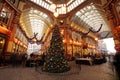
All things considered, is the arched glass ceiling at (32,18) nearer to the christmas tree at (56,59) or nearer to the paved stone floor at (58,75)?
the christmas tree at (56,59)

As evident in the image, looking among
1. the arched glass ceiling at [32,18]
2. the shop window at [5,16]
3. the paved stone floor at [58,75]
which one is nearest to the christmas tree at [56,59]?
the paved stone floor at [58,75]

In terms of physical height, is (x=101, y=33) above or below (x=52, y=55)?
above

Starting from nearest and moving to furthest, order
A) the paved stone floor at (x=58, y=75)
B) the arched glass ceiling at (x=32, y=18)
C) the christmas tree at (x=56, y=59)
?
1. the paved stone floor at (x=58, y=75)
2. the christmas tree at (x=56, y=59)
3. the arched glass ceiling at (x=32, y=18)

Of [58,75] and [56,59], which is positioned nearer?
[58,75]

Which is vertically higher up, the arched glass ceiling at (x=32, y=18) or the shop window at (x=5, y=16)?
the arched glass ceiling at (x=32, y=18)

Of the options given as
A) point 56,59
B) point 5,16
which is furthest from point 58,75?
point 5,16

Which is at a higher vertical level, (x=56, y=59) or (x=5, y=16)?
(x=5, y=16)

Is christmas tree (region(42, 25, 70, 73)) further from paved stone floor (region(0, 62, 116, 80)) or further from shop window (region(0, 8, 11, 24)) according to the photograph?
shop window (region(0, 8, 11, 24))

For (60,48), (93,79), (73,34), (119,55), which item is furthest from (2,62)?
(73,34)

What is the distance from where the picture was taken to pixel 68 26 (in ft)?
66.4

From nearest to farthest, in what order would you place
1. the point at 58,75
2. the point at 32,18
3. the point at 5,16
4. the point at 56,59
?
the point at 58,75 < the point at 56,59 < the point at 5,16 < the point at 32,18

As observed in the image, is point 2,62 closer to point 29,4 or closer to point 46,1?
point 29,4

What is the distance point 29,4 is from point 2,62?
11978mm

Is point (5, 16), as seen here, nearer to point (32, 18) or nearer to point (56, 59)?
point (56, 59)
